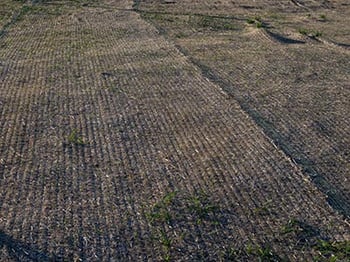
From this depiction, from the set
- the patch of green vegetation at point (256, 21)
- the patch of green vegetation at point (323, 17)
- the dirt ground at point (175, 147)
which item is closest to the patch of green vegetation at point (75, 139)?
the dirt ground at point (175, 147)

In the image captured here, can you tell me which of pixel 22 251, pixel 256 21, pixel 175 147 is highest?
pixel 22 251

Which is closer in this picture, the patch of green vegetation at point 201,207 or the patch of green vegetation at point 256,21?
the patch of green vegetation at point 201,207

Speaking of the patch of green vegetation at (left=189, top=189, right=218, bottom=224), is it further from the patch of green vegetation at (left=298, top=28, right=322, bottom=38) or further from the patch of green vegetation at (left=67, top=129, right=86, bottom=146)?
the patch of green vegetation at (left=298, top=28, right=322, bottom=38)

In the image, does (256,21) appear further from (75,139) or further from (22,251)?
(22,251)

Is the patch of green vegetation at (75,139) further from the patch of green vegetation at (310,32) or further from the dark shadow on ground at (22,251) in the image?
the patch of green vegetation at (310,32)

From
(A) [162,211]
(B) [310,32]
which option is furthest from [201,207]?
(B) [310,32]

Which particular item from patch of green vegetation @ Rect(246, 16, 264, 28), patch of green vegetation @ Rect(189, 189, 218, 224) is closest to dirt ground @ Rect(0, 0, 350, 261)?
patch of green vegetation @ Rect(189, 189, 218, 224)
